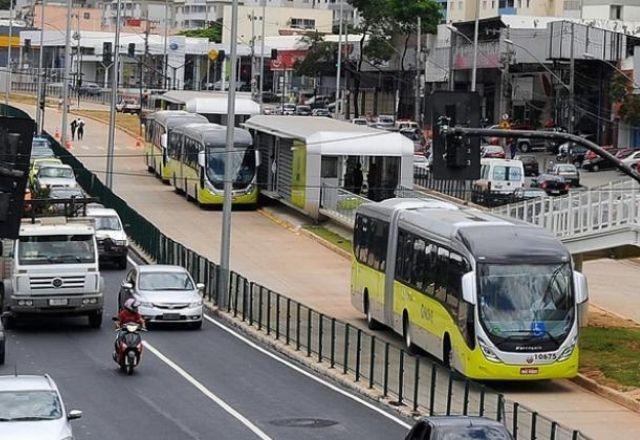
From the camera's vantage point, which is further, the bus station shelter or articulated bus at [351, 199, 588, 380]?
the bus station shelter

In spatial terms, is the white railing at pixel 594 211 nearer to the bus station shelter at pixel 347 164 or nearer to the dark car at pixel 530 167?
the bus station shelter at pixel 347 164

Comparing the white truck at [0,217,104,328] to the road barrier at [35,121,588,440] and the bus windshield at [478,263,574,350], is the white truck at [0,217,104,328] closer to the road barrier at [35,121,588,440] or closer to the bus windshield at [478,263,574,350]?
the road barrier at [35,121,588,440]

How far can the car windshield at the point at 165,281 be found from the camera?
38.8m

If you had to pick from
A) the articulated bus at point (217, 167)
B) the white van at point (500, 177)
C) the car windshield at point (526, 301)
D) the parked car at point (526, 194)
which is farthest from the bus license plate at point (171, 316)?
the white van at point (500, 177)

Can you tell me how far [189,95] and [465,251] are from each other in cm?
6151

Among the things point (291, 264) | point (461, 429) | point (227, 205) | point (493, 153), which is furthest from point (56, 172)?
point (461, 429)

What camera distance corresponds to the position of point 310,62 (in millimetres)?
140750

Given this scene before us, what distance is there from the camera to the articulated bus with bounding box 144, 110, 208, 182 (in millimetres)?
75438

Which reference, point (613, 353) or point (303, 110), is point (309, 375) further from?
point (303, 110)

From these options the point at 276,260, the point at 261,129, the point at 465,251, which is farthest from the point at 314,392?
the point at 261,129

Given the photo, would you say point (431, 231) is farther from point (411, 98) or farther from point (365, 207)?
point (411, 98)

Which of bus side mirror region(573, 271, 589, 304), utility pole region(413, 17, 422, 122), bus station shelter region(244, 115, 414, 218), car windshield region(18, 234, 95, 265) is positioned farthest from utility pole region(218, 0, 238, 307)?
utility pole region(413, 17, 422, 122)

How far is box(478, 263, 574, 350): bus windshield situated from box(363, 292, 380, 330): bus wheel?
8.03m

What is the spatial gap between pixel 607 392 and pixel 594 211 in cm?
771
